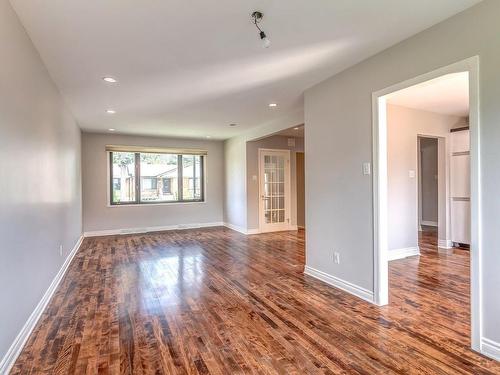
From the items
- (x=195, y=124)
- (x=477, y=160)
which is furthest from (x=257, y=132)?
(x=477, y=160)

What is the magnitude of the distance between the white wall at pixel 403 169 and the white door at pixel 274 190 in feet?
10.5

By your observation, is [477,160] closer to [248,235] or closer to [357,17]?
[357,17]

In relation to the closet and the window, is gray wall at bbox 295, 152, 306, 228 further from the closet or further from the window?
the closet

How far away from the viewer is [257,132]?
632 centimetres

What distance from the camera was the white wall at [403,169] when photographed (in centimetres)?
458

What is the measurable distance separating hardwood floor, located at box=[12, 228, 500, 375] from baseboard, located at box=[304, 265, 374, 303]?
9cm

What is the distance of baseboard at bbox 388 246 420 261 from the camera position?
179 inches

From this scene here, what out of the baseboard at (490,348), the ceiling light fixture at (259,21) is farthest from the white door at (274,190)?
the baseboard at (490,348)

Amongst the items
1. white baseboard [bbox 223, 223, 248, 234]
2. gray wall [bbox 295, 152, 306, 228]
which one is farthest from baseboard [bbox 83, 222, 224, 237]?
gray wall [bbox 295, 152, 306, 228]

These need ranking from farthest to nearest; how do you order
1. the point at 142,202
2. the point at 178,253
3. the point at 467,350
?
the point at 142,202 → the point at 178,253 → the point at 467,350

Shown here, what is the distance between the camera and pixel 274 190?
7.40m

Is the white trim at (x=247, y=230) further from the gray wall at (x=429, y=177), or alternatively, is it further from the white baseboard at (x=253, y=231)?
the gray wall at (x=429, y=177)

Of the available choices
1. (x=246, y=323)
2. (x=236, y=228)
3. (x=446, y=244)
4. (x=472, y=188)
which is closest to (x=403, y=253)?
(x=446, y=244)

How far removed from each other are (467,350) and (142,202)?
273 inches
